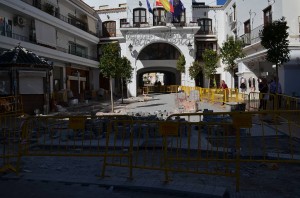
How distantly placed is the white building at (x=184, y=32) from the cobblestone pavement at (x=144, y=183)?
2102 centimetres

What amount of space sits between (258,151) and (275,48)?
309 inches

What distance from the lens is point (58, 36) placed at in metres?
33.3

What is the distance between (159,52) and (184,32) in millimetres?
4198

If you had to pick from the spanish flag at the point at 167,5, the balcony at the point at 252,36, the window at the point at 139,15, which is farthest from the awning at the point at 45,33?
the balcony at the point at 252,36

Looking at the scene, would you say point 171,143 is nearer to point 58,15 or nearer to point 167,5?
point 58,15

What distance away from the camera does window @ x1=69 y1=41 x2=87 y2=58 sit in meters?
36.6

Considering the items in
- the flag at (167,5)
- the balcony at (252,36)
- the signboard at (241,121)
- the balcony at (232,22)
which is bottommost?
the signboard at (241,121)

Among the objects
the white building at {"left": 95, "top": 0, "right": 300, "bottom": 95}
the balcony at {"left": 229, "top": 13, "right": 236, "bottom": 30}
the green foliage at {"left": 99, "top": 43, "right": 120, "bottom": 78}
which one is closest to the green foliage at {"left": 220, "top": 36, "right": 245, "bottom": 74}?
the white building at {"left": 95, "top": 0, "right": 300, "bottom": 95}

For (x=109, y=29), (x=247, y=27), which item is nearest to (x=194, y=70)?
(x=247, y=27)

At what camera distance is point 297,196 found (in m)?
5.39

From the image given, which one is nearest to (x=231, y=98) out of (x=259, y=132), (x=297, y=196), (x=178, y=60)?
(x=259, y=132)

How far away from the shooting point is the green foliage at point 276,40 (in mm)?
14642

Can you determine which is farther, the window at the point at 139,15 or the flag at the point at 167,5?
the window at the point at 139,15

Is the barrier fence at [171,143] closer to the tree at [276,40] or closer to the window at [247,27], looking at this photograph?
the tree at [276,40]
